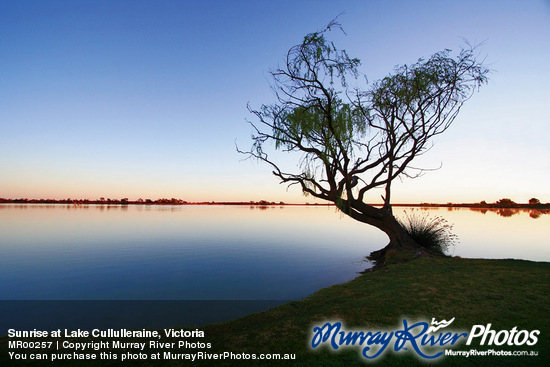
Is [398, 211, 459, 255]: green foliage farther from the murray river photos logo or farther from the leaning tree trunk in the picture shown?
the murray river photos logo

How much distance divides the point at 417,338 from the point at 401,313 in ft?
2.78

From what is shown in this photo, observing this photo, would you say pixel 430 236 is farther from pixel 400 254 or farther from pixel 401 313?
pixel 401 313

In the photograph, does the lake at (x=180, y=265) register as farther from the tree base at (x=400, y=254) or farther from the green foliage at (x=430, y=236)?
the green foliage at (x=430, y=236)

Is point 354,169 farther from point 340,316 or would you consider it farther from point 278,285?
point 340,316

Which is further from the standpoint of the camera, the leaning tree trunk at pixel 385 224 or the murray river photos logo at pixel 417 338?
the leaning tree trunk at pixel 385 224

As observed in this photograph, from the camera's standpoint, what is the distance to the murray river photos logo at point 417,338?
3436 mm

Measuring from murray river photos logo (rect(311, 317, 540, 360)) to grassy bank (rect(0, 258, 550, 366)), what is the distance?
0.10 m

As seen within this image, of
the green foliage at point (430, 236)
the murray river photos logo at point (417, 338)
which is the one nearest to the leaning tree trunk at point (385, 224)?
the green foliage at point (430, 236)

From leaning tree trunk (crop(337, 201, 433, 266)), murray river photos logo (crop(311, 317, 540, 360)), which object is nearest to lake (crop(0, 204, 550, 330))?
leaning tree trunk (crop(337, 201, 433, 266))

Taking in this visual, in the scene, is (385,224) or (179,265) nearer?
(179,265)

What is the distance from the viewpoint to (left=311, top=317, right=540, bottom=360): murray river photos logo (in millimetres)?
3436

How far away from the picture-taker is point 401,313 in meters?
4.54

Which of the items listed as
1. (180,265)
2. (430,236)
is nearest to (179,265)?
(180,265)

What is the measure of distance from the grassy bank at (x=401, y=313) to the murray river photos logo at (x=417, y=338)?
10 centimetres
